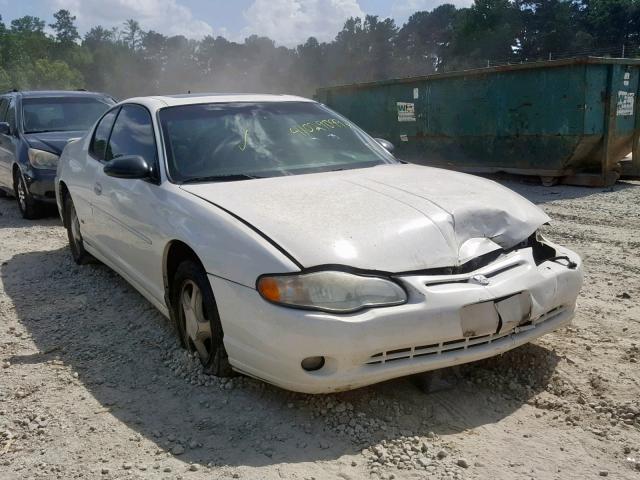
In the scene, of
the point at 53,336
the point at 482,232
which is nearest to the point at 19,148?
the point at 53,336

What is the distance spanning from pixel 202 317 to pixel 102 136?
2410 millimetres

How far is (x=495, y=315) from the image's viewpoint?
9.17 feet

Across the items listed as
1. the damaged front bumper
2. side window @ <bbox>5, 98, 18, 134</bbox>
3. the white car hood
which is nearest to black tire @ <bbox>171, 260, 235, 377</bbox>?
the damaged front bumper

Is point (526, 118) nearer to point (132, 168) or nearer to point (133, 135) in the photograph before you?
point (133, 135)

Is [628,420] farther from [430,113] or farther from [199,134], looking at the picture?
[430,113]

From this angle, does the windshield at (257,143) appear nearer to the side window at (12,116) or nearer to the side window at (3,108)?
the side window at (12,116)

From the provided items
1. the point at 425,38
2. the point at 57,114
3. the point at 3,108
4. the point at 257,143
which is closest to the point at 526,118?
the point at 57,114

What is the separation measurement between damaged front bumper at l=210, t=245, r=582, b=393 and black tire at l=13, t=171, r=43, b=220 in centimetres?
574

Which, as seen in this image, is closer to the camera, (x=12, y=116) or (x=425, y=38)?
(x=12, y=116)

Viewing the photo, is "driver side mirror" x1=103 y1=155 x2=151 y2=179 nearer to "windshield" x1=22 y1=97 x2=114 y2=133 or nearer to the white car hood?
the white car hood

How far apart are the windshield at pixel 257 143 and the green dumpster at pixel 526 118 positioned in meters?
6.05

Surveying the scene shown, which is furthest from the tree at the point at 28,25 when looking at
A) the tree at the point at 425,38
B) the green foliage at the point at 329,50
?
the tree at the point at 425,38

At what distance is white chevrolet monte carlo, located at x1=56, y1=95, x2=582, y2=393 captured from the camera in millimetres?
2674

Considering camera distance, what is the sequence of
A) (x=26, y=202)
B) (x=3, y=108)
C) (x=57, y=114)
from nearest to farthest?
(x=26, y=202) → (x=57, y=114) → (x=3, y=108)
